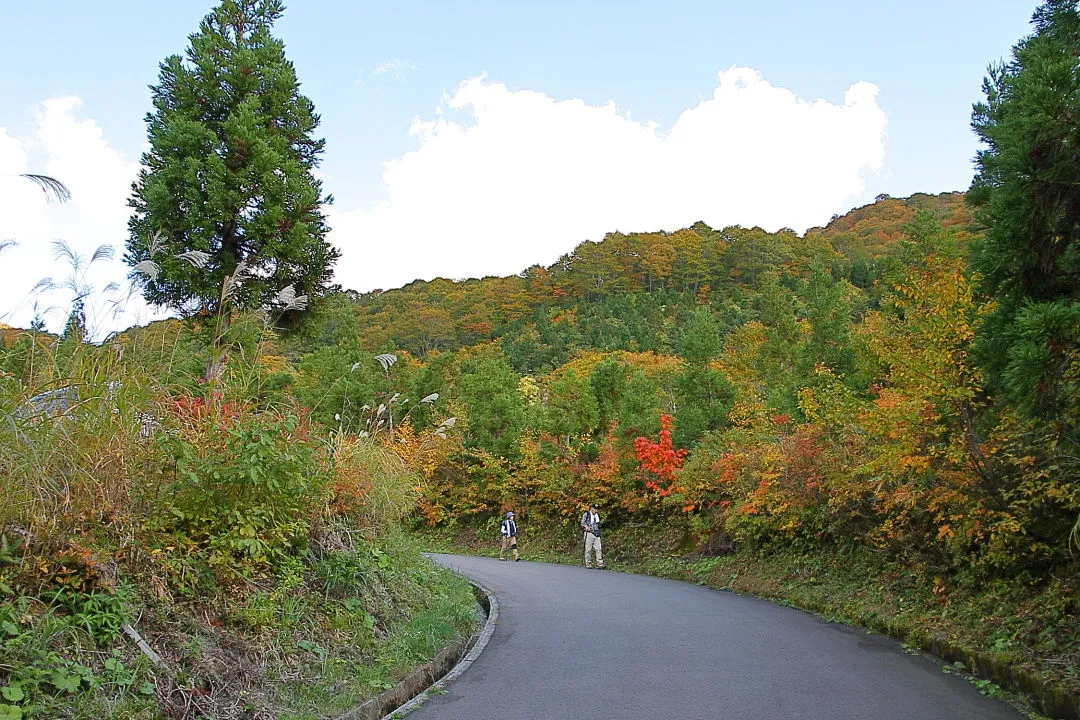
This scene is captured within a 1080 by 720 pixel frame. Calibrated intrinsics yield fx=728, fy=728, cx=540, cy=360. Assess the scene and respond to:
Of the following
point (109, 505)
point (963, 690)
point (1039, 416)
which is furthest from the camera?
point (963, 690)

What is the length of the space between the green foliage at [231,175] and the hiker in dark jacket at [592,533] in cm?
1115

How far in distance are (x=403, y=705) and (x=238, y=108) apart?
32.8 feet

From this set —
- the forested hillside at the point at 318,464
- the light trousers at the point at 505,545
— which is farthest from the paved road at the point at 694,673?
the light trousers at the point at 505,545

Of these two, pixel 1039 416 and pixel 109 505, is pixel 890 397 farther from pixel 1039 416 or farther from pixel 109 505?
pixel 109 505

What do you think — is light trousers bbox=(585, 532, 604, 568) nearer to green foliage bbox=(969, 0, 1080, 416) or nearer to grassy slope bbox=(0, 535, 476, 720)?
grassy slope bbox=(0, 535, 476, 720)

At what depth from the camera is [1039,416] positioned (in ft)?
18.1

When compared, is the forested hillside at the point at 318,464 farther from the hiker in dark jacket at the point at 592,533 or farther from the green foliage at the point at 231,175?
the hiker in dark jacket at the point at 592,533

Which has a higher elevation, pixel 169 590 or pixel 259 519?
pixel 259 519

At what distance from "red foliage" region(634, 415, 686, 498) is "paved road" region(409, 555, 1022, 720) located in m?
9.32

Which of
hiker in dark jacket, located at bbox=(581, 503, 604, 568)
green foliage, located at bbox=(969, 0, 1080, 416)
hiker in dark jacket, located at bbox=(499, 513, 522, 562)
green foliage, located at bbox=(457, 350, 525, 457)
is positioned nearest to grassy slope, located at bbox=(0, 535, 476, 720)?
green foliage, located at bbox=(969, 0, 1080, 416)

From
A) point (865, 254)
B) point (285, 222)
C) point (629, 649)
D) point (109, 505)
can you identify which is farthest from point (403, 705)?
point (865, 254)

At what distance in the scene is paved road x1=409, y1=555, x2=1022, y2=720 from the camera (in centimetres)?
602

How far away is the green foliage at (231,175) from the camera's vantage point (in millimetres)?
11562

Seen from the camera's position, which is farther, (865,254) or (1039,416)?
(865,254)
